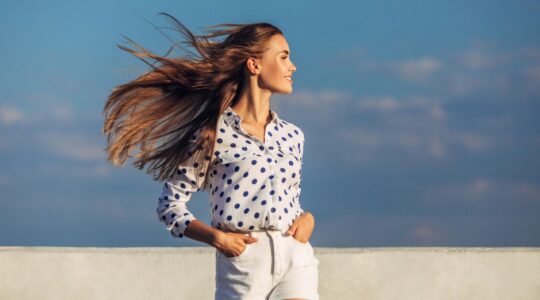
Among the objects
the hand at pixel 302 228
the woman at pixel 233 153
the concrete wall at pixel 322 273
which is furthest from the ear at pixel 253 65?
the concrete wall at pixel 322 273

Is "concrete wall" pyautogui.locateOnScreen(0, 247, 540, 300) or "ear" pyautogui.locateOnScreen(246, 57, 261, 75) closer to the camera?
"ear" pyautogui.locateOnScreen(246, 57, 261, 75)

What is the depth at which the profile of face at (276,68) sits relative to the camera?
3217mm

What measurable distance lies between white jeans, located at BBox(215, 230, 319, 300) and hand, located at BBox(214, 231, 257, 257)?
0.7 inches

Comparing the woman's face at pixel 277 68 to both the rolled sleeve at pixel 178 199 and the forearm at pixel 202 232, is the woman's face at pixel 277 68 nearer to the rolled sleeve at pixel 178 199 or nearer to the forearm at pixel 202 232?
the rolled sleeve at pixel 178 199

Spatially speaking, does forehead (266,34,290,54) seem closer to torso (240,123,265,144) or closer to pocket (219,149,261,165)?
torso (240,123,265,144)

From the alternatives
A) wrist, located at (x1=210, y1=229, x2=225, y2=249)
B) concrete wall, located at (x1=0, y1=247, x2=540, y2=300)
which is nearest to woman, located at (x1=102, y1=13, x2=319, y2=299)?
wrist, located at (x1=210, y1=229, x2=225, y2=249)

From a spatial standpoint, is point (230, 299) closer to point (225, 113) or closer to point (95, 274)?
point (225, 113)

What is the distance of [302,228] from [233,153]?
0.39 meters

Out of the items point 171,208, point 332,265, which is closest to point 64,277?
point 332,265

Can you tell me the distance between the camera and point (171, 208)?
3170 millimetres

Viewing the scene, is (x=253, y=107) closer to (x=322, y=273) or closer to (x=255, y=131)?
(x=255, y=131)

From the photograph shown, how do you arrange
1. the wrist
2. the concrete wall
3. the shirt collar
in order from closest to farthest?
the wrist < the shirt collar < the concrete wall

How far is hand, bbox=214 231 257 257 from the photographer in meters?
3.00

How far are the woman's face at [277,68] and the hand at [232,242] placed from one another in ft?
1.93
